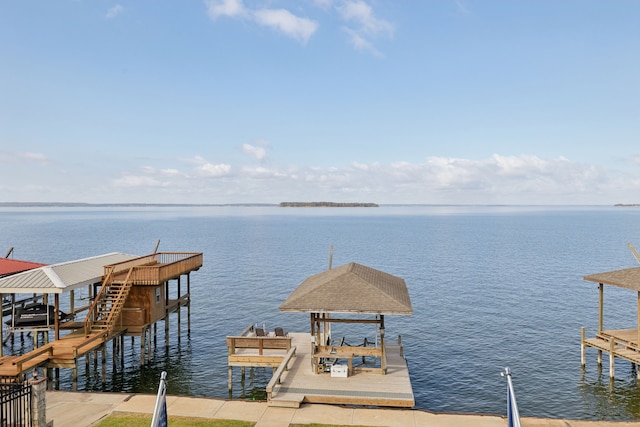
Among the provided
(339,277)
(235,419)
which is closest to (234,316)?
(339,277)

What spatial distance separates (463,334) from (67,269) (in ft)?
90.7

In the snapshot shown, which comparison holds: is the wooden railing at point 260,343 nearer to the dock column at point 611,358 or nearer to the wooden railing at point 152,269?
the wooden railing at point 152,269

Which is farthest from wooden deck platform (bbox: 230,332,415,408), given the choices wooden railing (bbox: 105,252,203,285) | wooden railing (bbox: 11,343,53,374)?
wooden railing (bbox: 11,343,53,374)

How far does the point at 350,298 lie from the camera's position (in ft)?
66.6

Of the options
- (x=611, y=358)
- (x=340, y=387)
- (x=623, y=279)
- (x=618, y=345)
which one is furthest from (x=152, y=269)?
(x=618, y=345)

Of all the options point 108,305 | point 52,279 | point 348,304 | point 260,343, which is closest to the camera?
point 348,304

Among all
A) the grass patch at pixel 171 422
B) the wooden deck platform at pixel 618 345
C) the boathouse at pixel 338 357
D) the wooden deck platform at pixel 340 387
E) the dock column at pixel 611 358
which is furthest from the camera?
the dock column at pixel 611 358

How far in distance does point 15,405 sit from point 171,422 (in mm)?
4909

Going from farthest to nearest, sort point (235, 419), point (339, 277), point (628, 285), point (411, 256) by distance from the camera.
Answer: point (411, 256)
point (628, 285)
point (339, 277)
point (235, 419)

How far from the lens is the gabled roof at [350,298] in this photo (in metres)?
19.6

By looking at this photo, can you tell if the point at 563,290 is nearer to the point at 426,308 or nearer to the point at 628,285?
the point at 426,308

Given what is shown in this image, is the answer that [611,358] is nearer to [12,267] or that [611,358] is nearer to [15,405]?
[15,405]

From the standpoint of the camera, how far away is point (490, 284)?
186 ft

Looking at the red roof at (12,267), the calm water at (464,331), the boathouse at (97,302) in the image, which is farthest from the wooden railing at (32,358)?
the red roof at (12,267)
